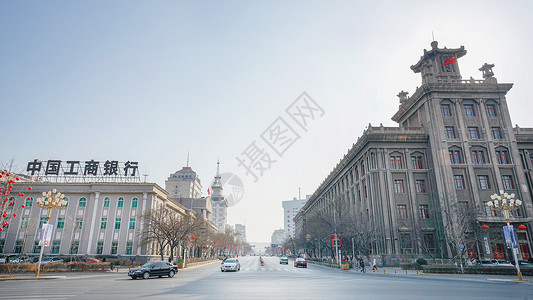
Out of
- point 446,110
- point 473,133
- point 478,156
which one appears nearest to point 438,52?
point 446,110

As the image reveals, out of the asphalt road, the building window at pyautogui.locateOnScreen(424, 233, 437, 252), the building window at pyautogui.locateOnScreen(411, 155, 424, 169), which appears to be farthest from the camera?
the building window at pyautogui.locateOnScreen(411, 155, 424, 169)

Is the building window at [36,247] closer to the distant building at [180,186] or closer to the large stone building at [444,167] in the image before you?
the large stone building at [444,167]

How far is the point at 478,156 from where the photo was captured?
154 feet

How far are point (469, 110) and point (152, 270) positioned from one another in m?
50.3

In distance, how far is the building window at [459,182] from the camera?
149 ft

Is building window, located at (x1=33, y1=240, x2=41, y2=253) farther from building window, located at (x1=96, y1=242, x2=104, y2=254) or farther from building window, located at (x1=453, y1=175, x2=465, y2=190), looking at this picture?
building window, located at (x1=453, y1=175, x2=465, y2=190)

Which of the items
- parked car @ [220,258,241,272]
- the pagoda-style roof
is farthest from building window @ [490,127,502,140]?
parked car @ [220,258,241,272]

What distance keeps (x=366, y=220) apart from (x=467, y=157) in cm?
1747

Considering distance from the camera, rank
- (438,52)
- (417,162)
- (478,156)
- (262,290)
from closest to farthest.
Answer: (262,290), (478,156), (417,162), (438,52)

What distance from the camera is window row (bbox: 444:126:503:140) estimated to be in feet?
157

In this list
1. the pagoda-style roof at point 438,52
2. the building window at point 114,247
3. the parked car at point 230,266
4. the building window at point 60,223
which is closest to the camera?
the parked car at point 230,266

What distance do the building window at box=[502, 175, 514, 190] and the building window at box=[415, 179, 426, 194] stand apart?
34.8 feet

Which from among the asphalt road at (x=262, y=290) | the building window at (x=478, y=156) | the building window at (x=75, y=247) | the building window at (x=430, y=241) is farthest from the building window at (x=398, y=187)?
the building window at (x=75, y=247)

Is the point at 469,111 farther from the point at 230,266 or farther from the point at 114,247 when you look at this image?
the point at 114,247
